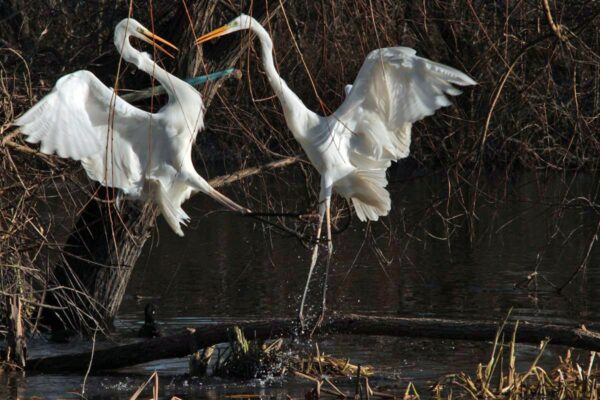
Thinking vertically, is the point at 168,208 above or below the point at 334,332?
above

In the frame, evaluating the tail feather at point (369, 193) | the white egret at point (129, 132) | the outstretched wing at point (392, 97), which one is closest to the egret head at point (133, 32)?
the white egret at point (129, 132)

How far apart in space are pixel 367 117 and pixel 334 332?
150 cm

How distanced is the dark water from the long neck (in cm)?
90

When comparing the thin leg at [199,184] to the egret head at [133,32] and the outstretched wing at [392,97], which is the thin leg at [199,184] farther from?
the outstretched wing at [392,97]

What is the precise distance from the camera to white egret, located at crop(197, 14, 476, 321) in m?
6.73

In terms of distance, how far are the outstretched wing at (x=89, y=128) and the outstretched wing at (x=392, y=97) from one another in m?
1.34

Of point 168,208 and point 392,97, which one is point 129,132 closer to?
point 168,208

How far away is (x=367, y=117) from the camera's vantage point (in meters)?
7.14

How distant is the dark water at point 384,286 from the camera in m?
6.95

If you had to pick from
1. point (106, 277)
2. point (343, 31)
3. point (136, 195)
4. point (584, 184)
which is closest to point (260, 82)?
point (343, 31)

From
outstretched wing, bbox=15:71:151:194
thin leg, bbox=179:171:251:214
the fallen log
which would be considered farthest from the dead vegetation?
outstretched wing, bbox=15:71:151:194

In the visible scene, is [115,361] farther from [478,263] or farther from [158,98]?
[478,263]

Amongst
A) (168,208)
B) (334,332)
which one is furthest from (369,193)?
(168,208)

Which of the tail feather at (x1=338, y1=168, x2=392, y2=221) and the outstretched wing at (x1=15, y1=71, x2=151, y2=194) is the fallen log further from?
the tail feather at (x1=338, y1=168, x2=392, y2=221)
